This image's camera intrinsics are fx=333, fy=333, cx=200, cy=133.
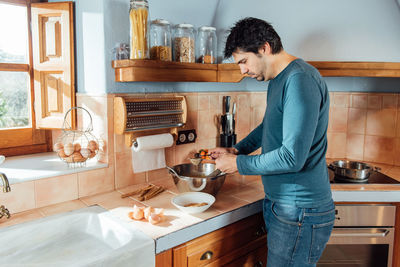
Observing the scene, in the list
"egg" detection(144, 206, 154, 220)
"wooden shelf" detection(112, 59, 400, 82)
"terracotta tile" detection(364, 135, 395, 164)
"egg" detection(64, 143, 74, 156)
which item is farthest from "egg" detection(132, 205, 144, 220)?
"terracotta tile" detection(364, 135, 395, 164)

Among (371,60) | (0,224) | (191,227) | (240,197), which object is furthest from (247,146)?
(0,224)

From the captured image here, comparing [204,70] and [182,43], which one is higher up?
[182,43]

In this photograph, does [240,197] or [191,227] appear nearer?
[191,227]

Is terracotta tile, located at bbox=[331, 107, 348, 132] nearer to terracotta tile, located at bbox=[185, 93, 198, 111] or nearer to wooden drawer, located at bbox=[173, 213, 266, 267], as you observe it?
terracotta tile, located at bbox=[185, 93, 198, 111]

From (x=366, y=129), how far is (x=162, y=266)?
179 cm

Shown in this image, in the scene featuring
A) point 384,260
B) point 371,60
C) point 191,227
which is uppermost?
point 371,60

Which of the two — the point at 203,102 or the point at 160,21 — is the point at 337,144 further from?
the point at 160,21

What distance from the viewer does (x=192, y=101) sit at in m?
2.06

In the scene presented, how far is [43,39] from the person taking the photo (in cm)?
177

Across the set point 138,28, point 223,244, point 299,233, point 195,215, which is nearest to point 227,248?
point 223,244

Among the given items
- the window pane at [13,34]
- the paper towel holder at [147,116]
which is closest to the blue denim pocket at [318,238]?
the paper towel holder at [147,116]

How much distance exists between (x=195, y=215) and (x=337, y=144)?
1.48 m

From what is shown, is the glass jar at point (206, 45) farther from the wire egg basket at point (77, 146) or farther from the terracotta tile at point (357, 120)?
the terracotta tile at point (357, 120)

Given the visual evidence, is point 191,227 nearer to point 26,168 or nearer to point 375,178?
point 26,168
